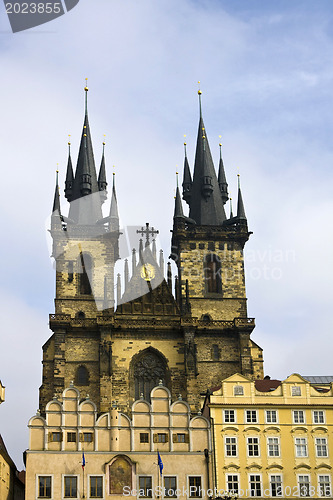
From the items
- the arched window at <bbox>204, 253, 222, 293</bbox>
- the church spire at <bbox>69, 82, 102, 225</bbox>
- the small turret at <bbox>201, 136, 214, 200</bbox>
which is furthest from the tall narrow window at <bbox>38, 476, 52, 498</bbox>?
the small turret at <bbox>201, 136, 214, 200</bbox>

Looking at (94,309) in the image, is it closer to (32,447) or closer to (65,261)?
(65,261)

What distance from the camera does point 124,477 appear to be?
43469mm

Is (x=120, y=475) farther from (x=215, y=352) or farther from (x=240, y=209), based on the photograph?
(x=240, y=209)

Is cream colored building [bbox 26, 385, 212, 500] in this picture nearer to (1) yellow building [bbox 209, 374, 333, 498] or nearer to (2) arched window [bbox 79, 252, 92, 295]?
(1) yellow building [bbox 209, 374, 333, 498]

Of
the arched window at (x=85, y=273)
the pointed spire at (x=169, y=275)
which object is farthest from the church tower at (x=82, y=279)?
the pointed spire at (x=169, y=275)

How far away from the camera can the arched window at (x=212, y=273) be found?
6712 centimetres

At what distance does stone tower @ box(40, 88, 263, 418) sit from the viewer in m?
61.8

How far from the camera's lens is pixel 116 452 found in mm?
43719

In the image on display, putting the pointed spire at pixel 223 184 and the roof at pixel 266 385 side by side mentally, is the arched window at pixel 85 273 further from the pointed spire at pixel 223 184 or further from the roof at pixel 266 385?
the roof at pixel 266 385

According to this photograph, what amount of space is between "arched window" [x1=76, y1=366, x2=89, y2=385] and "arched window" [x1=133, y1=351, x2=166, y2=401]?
10.9ft

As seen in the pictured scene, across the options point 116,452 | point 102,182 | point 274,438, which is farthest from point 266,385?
point 102,182

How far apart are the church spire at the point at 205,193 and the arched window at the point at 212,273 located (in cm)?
329

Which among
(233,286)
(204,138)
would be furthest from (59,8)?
(204,138)

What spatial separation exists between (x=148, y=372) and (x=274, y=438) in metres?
18.9
